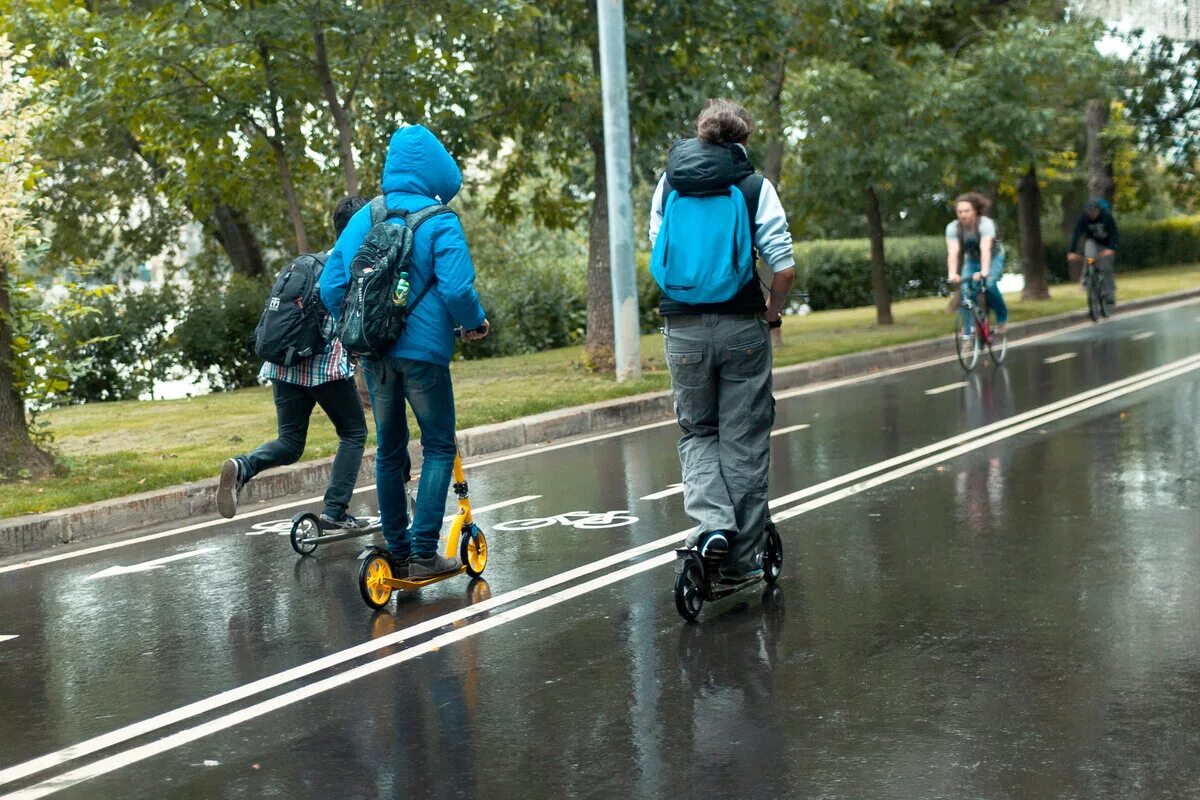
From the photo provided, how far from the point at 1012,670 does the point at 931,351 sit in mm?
15845

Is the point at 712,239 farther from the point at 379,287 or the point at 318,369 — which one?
the point at 318,369

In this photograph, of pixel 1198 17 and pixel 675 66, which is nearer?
pixel 1198 17

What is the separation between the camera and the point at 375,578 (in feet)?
23.0

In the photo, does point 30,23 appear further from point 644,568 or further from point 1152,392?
point 1152,392

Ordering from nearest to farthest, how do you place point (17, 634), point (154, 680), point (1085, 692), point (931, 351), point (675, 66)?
point (1085, 692)
point (154, 680)
point (17, 634)
point (675, 66)
point (931, 351)

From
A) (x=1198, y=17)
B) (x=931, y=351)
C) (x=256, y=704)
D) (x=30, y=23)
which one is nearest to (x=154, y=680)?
(x=256, y=704)

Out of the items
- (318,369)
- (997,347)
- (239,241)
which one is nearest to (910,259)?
(239,241)

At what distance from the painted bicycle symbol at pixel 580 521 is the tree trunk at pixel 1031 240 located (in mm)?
21776

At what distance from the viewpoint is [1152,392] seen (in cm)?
1462

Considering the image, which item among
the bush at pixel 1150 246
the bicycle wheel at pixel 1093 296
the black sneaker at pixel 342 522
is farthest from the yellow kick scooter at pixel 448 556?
the bush at pixel 1150 246

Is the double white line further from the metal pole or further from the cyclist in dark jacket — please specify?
the cyclist in dark jacket

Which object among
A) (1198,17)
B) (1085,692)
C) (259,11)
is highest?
(259,11)

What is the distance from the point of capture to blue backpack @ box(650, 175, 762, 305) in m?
6.45

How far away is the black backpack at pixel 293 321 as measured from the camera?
28.0 ft
